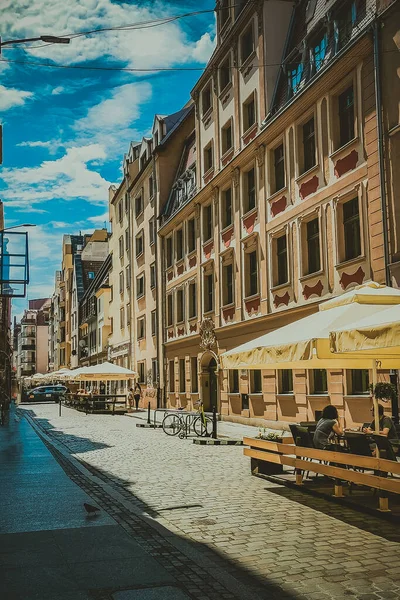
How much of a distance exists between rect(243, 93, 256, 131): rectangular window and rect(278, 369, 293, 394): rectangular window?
1040 centimetres

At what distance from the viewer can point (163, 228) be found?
38906 mm

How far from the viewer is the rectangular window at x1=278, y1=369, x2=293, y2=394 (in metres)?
23.5

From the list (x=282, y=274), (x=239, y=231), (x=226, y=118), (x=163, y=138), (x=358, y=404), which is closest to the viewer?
(x=358, y=404)

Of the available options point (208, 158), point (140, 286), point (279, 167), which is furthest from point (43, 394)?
point (279, 167)

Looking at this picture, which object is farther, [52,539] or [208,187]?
[208,187]

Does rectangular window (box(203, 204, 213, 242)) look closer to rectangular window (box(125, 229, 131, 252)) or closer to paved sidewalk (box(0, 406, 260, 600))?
rectangular window (box(125, 229, 131, 252))

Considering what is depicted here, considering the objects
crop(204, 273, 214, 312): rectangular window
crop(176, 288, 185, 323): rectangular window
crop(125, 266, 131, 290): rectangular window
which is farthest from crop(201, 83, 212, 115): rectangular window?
crop(125, 266, 131, 290): rectangular window

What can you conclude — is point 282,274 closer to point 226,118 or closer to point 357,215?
point 357,215

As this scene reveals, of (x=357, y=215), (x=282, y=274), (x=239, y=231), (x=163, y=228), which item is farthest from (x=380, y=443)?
(x=163, y=228)

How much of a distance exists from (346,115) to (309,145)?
2.40 m

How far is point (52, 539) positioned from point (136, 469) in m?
6.56

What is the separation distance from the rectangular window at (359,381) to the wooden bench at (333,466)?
A: 6.96 meters

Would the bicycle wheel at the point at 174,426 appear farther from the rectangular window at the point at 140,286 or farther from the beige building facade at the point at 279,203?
the rectangular window at the point at 140,286

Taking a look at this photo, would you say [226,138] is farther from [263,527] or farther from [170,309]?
[263,527]
